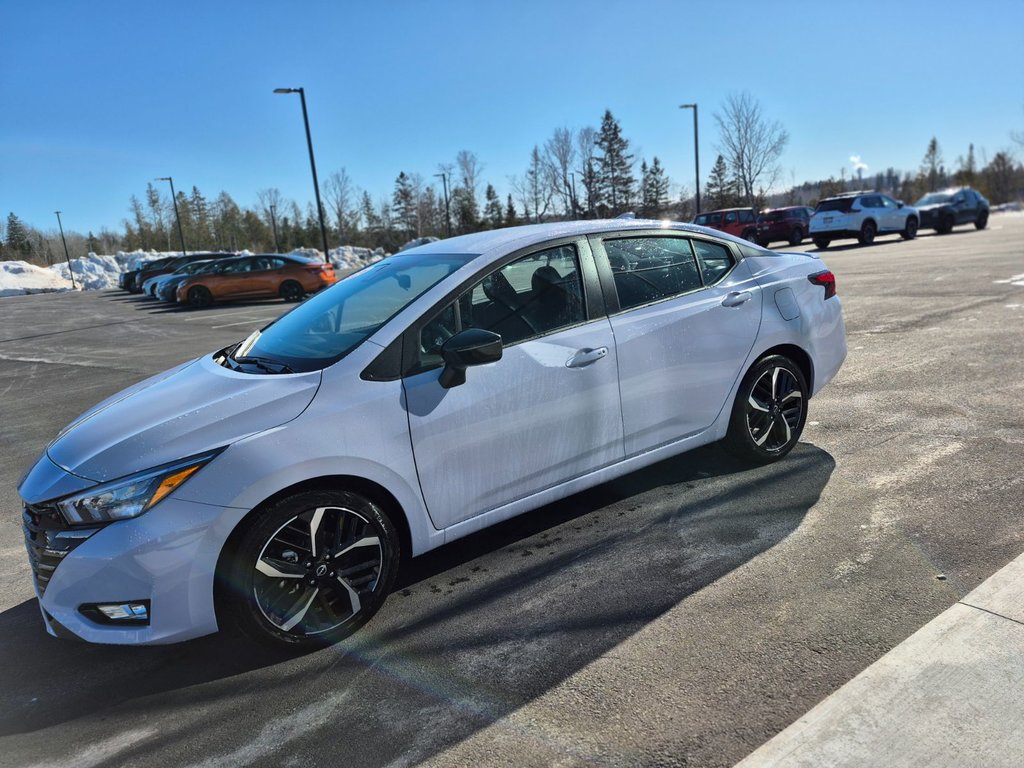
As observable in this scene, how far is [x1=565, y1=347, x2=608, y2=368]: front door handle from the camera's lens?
3543 millimetres

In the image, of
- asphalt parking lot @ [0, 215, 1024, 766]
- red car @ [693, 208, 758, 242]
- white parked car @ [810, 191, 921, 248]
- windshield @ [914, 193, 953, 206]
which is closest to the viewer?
asphalt parking lot @ [0, 215, 1024, 766]

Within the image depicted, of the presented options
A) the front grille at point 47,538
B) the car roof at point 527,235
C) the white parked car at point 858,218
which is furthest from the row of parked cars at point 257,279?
the front grille at point 47,538

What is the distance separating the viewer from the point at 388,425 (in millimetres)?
3053

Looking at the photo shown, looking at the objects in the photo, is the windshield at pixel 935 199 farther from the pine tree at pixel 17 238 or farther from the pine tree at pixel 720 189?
the pine tree at pixel 17 238

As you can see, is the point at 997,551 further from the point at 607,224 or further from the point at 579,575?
the point at 607,224

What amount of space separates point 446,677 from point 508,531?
51.3 inches

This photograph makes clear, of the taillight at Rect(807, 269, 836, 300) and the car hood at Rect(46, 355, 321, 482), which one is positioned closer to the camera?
the car hood at Rect(46, 355, 321, 482)

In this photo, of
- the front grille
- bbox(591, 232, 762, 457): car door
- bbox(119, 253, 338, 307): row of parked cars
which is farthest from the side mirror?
bbox(119, 253, 338, 307): row of parked cars

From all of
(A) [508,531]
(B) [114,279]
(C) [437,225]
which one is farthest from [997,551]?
(C) [437,225]

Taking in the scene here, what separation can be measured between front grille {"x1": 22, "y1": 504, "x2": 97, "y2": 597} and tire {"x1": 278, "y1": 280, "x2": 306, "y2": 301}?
20922 mm

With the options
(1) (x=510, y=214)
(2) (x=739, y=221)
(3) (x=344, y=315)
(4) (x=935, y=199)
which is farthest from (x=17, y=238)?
(3) (x=344, y=315)

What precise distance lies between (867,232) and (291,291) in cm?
1942

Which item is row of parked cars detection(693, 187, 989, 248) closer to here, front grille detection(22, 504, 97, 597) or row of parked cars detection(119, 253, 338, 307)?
row of parked cars detection(119, 253, 338, 307)

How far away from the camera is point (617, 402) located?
371 cm
